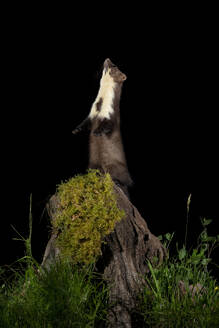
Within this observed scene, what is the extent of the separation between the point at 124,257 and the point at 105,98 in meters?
3.41

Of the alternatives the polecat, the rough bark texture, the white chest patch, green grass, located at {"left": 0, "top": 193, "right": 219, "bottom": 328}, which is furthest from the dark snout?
green grass, located at {"left": 0, "top": 193, "right": 219, "bottom": 328}

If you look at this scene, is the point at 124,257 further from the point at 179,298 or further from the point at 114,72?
the point at 114,72

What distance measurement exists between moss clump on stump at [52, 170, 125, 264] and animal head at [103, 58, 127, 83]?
3.21 m

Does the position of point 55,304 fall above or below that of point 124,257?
below

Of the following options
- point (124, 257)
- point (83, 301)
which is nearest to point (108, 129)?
point (124, 257)

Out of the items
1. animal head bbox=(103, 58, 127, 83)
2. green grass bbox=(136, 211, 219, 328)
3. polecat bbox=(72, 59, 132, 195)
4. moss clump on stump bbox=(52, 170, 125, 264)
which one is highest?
animal head bbox=(103, 58, 127, 83)

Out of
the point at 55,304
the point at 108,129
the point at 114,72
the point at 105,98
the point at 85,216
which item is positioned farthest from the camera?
the point at 114,72

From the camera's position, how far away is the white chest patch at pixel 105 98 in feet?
19.1

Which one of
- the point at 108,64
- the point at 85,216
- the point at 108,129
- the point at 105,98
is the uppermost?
the point at 108,64

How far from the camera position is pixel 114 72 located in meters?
6.10

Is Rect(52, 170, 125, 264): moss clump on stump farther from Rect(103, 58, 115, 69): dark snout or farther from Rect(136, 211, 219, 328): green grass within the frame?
Rect(103, 58, 115, 69): dark snout

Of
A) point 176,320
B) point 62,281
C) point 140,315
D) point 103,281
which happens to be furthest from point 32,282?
point 176,320

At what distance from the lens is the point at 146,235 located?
3.34m

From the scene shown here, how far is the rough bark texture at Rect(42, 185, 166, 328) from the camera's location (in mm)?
2770
